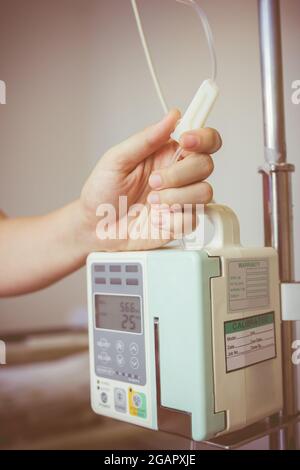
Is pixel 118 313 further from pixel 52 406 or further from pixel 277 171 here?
pixel 52 406

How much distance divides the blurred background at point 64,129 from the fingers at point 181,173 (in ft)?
0.66

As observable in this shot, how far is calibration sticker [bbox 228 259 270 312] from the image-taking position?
1.76 ft

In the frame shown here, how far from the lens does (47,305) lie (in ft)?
2.99

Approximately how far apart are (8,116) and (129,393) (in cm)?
52

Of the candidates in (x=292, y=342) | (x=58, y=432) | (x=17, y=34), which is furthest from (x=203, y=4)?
(x=58, y=432)

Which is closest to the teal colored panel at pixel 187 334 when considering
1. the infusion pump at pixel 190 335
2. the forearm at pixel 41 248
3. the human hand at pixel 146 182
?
the infusion pump at pixel 190 335

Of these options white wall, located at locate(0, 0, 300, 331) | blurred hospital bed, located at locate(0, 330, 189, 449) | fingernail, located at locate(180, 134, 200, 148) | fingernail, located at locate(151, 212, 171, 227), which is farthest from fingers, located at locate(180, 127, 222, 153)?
blurred hospital bed, located at locate(0, 330, 189, 449)

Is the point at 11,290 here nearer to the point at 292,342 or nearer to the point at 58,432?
the point at 58,432

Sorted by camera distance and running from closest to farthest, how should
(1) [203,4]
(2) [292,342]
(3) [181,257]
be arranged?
(3) [181,257], (2) [292,342], (1) [203,4]

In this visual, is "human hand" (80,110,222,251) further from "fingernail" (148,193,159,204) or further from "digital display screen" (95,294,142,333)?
"digital display screen" (95,294,142,333)

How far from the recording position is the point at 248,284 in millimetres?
559

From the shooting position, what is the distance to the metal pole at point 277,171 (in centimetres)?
61

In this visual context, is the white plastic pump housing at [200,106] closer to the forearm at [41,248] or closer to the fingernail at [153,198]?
the fingernail at [153,198]

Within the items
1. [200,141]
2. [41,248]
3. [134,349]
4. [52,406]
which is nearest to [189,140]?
[200,141]
